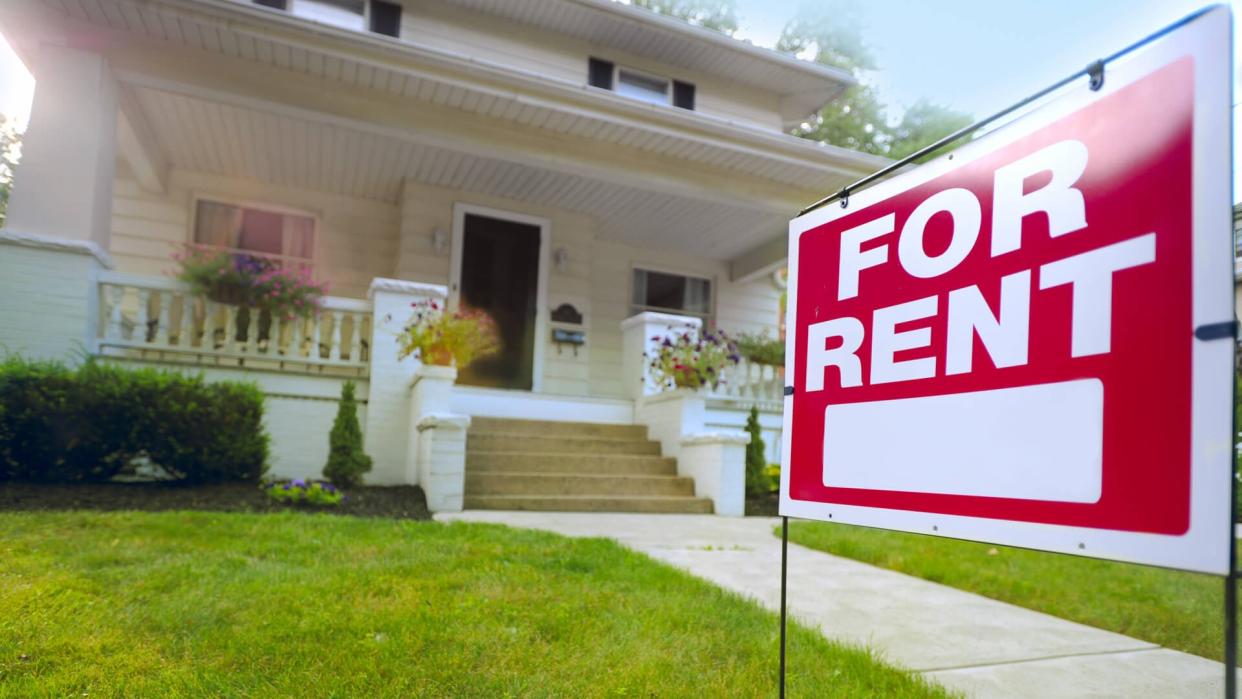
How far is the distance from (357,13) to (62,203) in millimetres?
4309

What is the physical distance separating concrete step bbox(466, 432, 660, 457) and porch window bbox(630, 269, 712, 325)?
10.4 feet

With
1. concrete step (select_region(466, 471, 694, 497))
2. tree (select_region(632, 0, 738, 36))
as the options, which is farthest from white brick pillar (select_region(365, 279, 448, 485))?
tree (select_region(632, 0, 738, 36))

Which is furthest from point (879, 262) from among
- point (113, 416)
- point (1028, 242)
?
point (113, 416)

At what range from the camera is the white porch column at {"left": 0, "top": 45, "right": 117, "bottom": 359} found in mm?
4961

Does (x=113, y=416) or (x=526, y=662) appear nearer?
(x=526, y=662)

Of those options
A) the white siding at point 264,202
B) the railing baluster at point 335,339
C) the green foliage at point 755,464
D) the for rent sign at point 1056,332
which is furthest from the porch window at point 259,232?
the for rent sign at point 1056,332

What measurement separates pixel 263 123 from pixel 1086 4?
275 inches

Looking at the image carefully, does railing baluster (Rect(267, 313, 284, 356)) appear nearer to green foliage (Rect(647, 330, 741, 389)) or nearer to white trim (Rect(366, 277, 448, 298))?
→ white trim (Rect(366, 277, 448, 298))

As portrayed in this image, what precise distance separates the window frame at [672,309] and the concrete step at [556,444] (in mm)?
3084

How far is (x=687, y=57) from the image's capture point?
980 centimetres

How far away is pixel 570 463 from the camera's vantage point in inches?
277

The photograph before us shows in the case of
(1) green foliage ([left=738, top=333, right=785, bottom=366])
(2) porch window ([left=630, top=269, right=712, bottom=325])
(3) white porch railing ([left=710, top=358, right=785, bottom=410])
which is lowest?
(3) white porch railing ([left=710, top=358, right=785, bottom=410])

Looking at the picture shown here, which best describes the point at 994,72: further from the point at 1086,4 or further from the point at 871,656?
the point at 871,656

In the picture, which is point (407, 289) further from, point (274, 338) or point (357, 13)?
point (357, 13)
